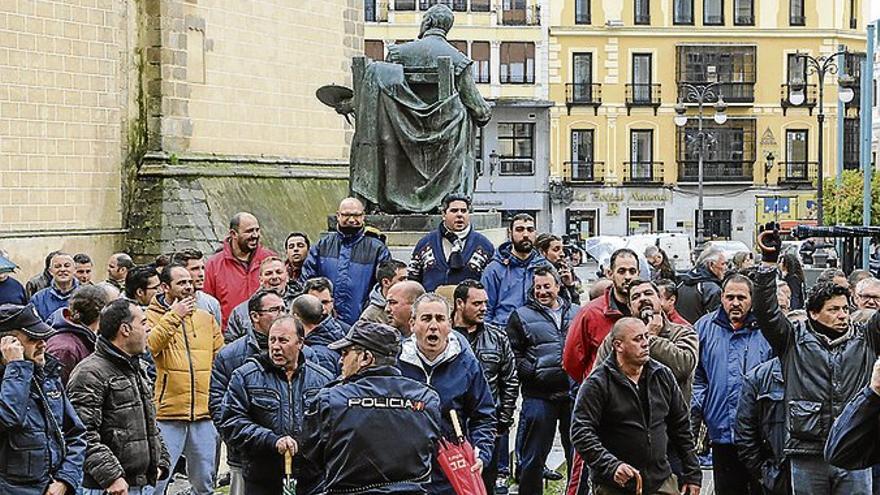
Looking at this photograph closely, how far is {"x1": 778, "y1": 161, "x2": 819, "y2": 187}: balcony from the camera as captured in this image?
190 ft

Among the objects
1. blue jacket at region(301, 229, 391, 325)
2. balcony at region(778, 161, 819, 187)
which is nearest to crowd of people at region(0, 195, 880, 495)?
blue jacket at region(301, 229, 391, 325)

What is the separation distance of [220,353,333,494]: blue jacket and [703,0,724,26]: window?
5332 cm

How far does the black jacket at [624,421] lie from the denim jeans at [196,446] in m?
3.12

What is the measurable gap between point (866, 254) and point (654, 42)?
31423mm

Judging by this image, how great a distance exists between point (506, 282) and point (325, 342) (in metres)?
2.41

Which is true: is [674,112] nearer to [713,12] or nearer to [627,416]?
[713,12]

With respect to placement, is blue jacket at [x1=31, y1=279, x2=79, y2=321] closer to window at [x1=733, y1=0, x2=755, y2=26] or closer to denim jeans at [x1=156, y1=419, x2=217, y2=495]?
denim jeans at [x1=156, y1=419, x2=217, y2=495]

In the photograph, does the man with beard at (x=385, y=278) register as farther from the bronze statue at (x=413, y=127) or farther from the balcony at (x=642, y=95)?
the balcony at (x=642, y=95)

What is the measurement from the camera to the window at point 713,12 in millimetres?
58562

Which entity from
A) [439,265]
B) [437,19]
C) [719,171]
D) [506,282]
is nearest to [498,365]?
[506,282]

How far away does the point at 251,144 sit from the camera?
23234mm

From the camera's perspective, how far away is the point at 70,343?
8.32m

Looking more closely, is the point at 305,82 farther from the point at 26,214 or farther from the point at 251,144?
the point at 26,214

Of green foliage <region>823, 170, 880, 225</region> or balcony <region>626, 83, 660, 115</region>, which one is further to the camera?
balcony <region>626, 83, 660, 115</region>
